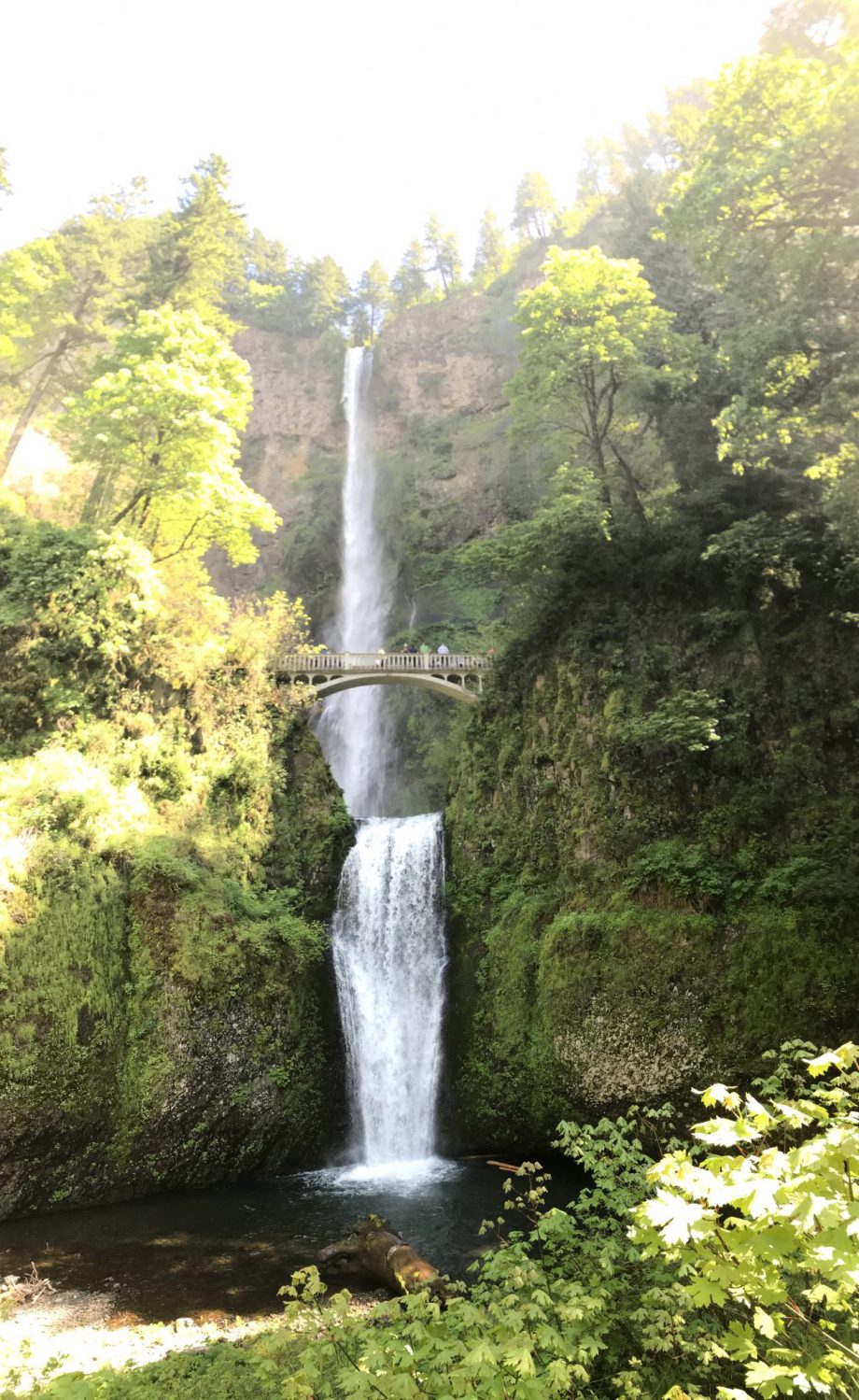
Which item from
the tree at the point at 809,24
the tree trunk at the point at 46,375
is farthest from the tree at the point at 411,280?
the tree at the point at 809,24

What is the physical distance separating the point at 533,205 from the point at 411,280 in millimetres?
12367

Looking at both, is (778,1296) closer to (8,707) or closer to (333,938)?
(333,938)

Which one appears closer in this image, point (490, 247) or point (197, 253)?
point (197, 253)

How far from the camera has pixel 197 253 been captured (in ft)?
78.6

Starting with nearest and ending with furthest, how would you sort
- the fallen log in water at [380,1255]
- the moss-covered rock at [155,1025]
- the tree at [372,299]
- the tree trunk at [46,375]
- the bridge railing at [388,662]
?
1. the fallen log in water at [380,1255]
2. the moss-covered rock at [155,1025]
3. the bridge railing at [388,662]
4. the tree trunk at [46,375]
5. the tree at [372,299]

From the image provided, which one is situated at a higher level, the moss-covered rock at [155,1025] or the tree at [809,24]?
the tree at [809,24]

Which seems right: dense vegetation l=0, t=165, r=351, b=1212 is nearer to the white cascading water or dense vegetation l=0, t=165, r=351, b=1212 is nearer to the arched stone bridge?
the white cascading water

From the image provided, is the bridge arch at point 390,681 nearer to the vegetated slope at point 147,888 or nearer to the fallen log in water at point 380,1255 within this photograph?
the vegetated slope at point 147,888

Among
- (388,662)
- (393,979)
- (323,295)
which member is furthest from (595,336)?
(323,295)

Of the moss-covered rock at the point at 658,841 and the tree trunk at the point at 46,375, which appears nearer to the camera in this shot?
the moss-covered rock at the point at 658,841

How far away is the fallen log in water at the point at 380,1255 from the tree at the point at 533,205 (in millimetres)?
64908

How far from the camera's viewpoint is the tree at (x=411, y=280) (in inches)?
2151

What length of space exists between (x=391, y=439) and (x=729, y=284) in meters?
31.1

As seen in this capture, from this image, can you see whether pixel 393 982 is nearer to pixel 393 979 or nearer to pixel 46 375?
pixel 393 979
